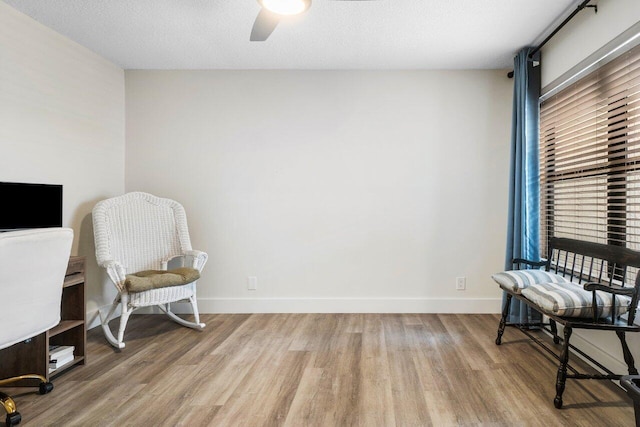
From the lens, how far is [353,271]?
3881mm

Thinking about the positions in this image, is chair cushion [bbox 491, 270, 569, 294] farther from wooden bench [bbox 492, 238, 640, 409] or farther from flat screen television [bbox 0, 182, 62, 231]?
flat screen television [bbox 0, 182, 62, 231]

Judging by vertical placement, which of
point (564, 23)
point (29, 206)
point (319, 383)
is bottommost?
point (319, 383)

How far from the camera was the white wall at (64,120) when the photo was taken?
269 centimetres

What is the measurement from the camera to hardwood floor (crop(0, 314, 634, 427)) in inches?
77.8

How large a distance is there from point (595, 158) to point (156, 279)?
129 inches

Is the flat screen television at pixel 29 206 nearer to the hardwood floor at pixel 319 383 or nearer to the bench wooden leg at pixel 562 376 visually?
the hardwood floor at pixel 319 383

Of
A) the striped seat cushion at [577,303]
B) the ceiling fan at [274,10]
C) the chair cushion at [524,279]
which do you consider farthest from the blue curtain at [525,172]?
the ceiling fan at [274,10]

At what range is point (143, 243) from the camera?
11.5 ft

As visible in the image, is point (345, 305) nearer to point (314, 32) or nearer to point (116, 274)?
point (116, 274)

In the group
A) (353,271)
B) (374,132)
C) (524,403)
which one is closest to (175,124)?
(374,132)

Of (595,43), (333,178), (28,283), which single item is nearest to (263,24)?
(333,178)

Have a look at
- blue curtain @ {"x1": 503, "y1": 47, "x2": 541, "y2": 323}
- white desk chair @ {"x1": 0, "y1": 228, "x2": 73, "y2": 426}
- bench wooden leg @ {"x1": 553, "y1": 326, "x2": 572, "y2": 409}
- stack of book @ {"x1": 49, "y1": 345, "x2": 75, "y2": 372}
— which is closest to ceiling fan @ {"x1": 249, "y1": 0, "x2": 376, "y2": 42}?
white desk chair @ {"x1": 0, "y1": 228, "x2": 73, "y2": 426}

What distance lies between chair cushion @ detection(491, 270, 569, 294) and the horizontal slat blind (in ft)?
1.31

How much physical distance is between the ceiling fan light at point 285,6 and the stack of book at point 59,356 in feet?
8.19
